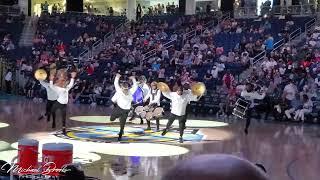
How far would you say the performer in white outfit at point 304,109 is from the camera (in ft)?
67.2

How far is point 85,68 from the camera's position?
94.8 ft

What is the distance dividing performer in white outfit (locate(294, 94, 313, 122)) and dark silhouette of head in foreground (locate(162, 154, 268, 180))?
66.3 feet

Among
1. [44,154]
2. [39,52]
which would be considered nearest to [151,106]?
[44,154]

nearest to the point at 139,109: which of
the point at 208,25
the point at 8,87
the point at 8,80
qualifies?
the point at 8,80

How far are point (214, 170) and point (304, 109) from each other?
20.4 m

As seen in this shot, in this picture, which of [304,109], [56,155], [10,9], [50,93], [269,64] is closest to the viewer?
[56,155]

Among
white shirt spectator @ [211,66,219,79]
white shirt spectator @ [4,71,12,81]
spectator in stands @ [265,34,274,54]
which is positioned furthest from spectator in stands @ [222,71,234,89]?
white shirt spectator @ [4,71,12,81]

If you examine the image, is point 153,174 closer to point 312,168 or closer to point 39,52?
point 312,168

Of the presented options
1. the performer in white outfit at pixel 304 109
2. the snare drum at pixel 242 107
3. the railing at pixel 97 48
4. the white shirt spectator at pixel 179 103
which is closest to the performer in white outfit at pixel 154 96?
the white shirt spectator at pixel 179 103

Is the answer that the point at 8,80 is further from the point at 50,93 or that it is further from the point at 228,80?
the point at 50,93

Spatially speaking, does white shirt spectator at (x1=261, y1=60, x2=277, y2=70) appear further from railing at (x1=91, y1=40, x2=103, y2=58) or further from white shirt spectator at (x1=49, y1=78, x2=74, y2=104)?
railing at (x1=91, y1=40, x2=103, y2=58)

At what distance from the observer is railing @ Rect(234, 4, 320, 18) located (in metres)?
28.0

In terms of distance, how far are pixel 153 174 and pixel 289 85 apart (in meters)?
13.3

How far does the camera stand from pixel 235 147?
1306 centimetres
